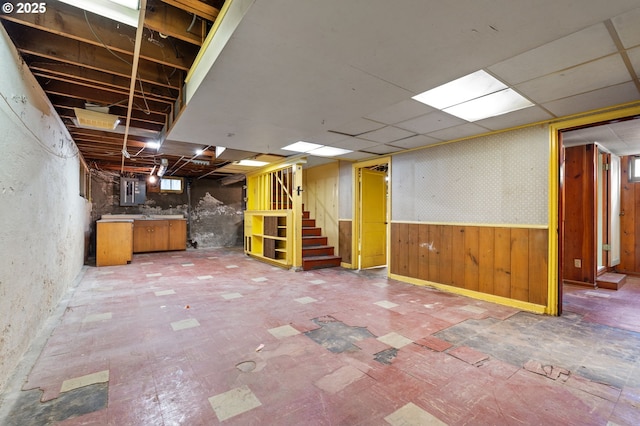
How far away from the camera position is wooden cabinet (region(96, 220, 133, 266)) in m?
6.24

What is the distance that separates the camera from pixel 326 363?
2209 mm

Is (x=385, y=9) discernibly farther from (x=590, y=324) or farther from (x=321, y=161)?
(x=321, y=161)

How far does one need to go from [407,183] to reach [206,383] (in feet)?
13.9

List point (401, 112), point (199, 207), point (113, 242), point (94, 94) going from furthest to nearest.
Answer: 1. point (199, 207)
2. point (113, 242)
3. point (94, 94)
4. point (401, 112)

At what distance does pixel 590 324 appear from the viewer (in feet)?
9.98

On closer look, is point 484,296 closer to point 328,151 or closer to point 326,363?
point 326,363

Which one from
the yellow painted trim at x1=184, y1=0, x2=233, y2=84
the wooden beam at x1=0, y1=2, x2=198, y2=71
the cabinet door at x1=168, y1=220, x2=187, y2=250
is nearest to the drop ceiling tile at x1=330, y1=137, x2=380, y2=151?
the yellow painted trim at x1=184, y1=0, x2=233, y2=84

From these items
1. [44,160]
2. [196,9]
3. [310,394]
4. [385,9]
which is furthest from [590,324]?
[44,160]

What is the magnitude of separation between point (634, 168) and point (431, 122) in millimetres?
5262

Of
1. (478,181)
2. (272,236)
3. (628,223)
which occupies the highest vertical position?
(478,181)

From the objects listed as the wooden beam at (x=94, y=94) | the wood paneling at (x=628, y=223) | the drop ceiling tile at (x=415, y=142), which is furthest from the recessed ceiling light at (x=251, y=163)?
the wood paneling at (x=628, y=223)

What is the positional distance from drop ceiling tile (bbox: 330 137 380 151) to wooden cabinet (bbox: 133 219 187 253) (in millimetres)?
6461

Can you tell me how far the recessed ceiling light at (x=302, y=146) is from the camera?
15.5ft

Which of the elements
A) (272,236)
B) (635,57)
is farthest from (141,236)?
(635,57)
